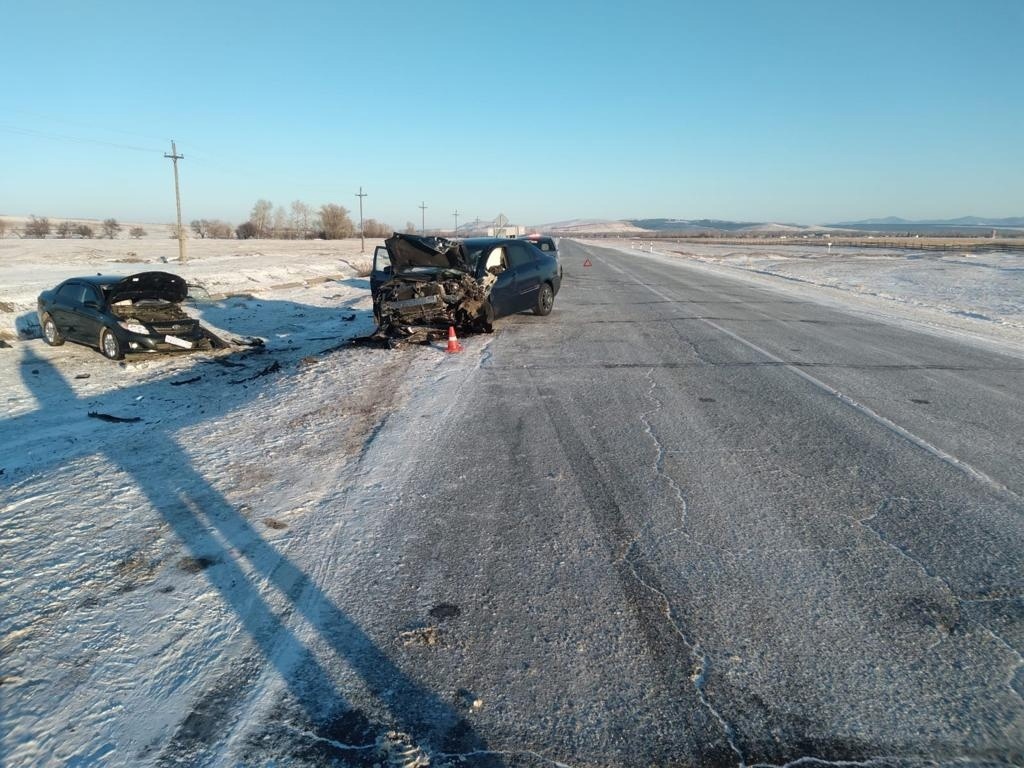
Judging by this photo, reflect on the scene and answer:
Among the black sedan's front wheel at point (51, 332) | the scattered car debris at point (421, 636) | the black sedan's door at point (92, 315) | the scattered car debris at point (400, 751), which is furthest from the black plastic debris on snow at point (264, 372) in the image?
the scattered car debris at point (400, 751)

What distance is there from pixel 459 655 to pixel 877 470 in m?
3.94

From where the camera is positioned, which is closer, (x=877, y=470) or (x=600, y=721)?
(x=600, y=721)

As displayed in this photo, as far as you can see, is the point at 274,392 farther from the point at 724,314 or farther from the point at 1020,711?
the point at 724,314

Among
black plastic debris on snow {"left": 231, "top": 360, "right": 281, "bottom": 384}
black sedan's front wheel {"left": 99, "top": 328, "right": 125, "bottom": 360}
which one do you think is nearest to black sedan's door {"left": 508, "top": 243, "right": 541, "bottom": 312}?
black plastic debris on snow {"left": 231, "top": 360, "right": 281, "bottom": 384}

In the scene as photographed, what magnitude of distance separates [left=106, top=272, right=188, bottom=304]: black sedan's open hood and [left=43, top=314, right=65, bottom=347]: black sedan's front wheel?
1993mm

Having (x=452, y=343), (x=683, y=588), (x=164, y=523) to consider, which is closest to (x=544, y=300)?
(x=452, y=343)

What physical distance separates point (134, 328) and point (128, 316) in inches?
17.7

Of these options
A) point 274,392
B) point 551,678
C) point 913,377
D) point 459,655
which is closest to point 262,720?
point 459,655

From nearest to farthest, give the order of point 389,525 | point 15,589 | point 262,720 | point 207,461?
point 262,720, point 15,589, point 389,525, point 207,461

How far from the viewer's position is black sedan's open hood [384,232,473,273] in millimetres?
11695

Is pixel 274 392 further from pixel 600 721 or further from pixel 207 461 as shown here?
pixel 600 721

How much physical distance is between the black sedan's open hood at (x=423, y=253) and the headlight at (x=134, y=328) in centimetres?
440

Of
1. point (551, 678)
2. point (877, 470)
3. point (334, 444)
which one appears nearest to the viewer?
point (551, 678)

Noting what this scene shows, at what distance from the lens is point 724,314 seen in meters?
14.4
